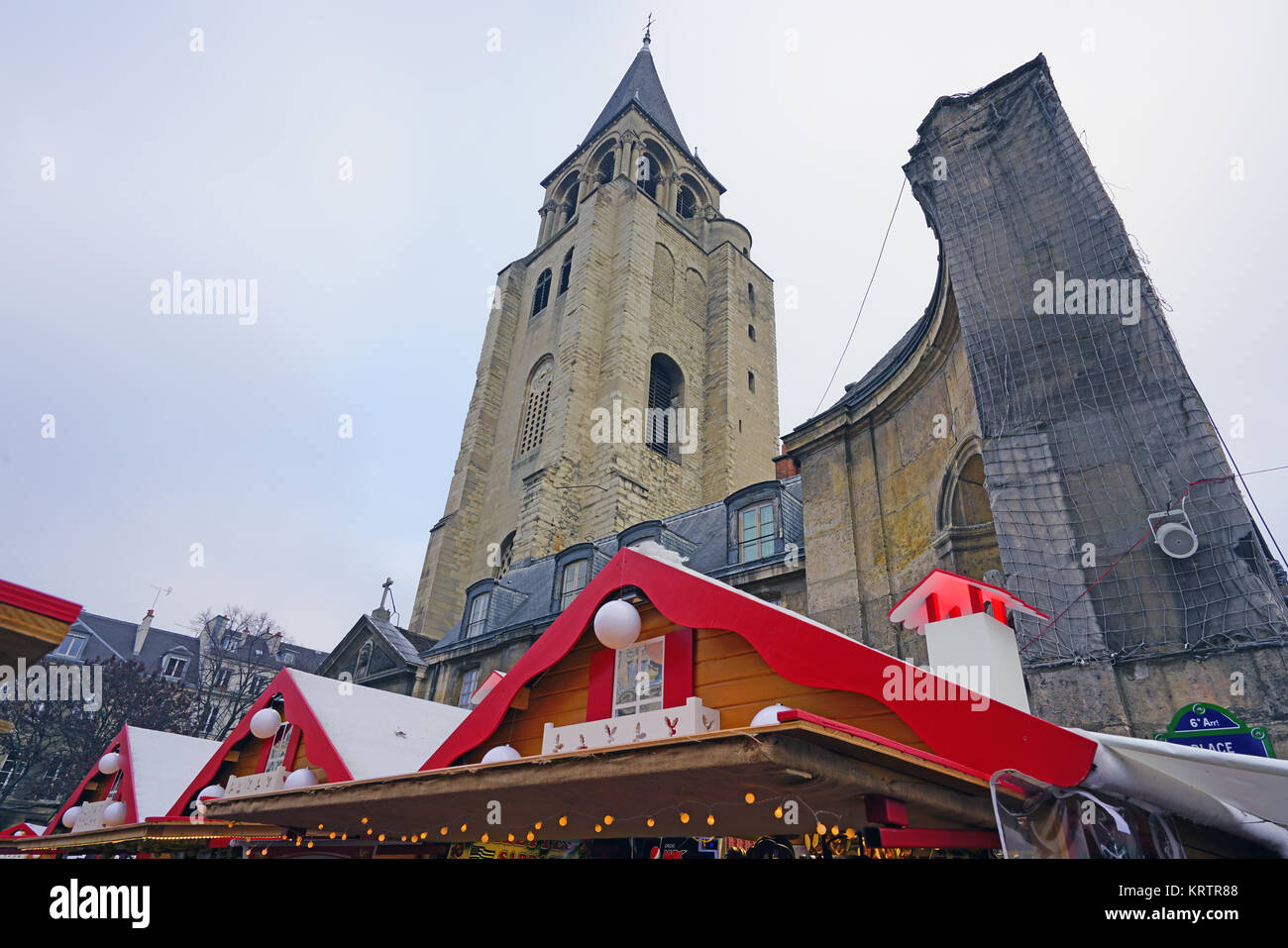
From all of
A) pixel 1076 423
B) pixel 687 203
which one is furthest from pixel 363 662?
pixel 687 203

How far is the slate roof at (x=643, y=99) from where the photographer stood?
41062 mm

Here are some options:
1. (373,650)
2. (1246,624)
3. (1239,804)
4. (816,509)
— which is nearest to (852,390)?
(816,509)

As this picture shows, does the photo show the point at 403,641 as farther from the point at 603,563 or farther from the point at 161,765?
the point at 161,765

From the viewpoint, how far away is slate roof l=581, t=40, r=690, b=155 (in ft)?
135

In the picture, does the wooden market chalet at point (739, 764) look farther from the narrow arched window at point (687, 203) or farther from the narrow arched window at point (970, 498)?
the narrow arched window at point (687, 203)

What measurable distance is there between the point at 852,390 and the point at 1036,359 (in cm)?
450

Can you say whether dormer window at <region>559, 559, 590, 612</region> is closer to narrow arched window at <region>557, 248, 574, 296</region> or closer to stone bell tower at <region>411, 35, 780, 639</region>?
stone bell tower at <region>411, 35, 780, 639</region>

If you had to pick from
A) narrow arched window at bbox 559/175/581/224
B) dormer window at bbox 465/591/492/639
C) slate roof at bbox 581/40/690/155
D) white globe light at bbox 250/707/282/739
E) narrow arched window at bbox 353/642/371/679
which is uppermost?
slate roof at bbox 581/40/690/155

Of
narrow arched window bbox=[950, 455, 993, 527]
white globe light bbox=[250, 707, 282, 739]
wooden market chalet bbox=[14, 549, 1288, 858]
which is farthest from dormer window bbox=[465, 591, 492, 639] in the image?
narrow arched window bbox=[950, 455, 993, 527]

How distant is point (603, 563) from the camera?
17688 millimetres

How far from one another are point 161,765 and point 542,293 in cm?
2624

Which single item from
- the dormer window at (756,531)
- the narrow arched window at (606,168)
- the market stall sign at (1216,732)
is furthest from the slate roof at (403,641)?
the narrow arched window at (606,168)

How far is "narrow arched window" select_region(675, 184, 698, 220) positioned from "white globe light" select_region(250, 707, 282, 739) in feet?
119
